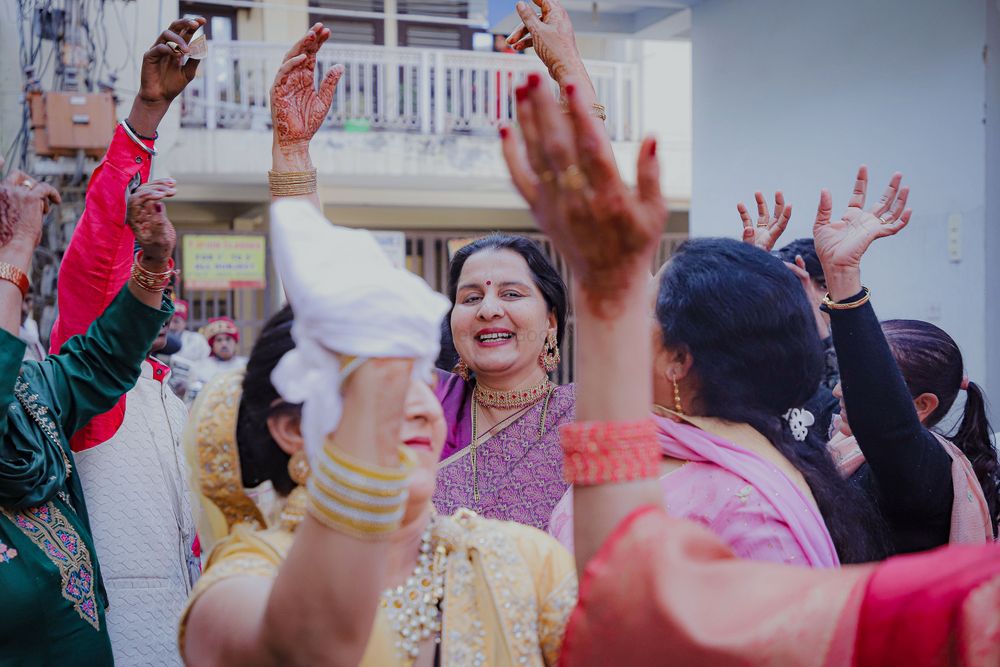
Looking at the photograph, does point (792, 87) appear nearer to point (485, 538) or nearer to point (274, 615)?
point (485, 538)

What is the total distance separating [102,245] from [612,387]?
1.76 meters

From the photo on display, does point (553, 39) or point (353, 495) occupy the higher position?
point (553, 39)

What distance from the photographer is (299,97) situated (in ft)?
7.39

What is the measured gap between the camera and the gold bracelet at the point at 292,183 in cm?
209

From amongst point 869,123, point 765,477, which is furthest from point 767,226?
point 869,123

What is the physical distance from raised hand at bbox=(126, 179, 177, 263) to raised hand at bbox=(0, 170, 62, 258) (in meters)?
0.19

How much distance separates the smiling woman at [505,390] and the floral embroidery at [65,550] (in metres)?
0.80

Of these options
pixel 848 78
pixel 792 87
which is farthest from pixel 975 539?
pixel 792 87

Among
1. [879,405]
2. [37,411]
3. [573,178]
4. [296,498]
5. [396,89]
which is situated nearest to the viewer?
[573,178]

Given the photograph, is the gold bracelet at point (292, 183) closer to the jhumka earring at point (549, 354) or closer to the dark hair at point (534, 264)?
the dark hair at point (534, 264)

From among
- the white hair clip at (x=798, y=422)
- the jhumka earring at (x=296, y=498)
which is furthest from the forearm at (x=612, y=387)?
the white hair clip at (x=798, y=422)

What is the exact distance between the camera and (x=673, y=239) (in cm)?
1196

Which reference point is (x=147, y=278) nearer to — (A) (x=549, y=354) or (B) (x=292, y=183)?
(B) (x=292, y=183)

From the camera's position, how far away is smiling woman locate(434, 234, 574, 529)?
2.39 meters
